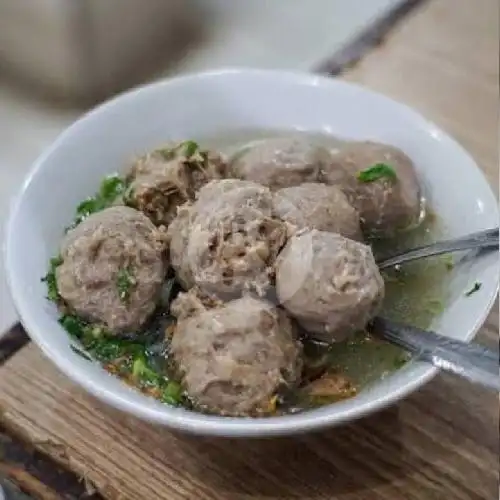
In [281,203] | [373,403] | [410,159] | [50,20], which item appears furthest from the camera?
[50,20]

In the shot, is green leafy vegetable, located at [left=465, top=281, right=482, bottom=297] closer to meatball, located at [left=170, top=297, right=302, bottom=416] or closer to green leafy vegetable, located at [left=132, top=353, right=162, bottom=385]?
meatball, located at [left=170, top=297, right=302, bottom=416]

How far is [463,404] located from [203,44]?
0.99 meters

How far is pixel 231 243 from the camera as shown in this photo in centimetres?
86

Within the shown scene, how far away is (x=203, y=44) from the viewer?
1.74 metres

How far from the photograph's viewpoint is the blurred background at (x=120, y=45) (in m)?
1.50

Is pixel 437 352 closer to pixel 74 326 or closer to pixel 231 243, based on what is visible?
pixel 231 243

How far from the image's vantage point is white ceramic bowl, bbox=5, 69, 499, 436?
2.72 feet

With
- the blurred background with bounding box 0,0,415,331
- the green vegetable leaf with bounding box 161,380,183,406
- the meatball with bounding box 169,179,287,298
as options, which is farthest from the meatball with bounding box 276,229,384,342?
the blurred background with bounding box 0,0,415,331

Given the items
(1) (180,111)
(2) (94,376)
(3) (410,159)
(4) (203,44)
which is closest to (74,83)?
(4) (203,44)

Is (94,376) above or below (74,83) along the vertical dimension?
above

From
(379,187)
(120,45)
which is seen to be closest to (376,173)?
(379,187)

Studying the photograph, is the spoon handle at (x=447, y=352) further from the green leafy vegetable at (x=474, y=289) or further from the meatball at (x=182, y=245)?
the meatball at (x=182, y=245)

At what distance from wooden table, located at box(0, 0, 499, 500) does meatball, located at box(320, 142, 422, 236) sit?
0.55 feet

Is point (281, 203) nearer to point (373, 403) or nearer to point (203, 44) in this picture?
point (373, 403)
